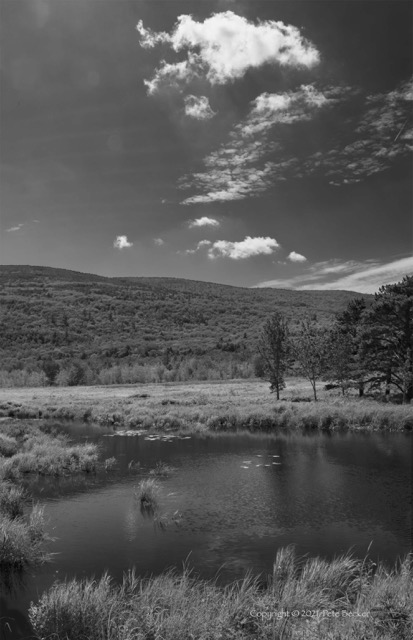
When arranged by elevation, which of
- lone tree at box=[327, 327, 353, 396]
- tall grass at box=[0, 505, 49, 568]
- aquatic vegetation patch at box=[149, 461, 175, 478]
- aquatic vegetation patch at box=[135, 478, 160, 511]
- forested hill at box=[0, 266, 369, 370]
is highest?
forested hill at box=[0, 266, 369, 370]

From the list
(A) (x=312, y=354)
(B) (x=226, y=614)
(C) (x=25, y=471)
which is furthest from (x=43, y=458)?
(A) (x=312, y=354)

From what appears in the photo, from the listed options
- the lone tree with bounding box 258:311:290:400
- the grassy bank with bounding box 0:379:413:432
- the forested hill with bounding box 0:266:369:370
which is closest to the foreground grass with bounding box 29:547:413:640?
the grassy bank with bounding box 0:379:413:432

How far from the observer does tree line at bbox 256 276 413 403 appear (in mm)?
45062

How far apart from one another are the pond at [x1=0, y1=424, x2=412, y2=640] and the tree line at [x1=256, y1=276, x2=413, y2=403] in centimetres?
1609

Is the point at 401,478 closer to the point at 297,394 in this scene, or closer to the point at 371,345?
Answer: the point at 371,345

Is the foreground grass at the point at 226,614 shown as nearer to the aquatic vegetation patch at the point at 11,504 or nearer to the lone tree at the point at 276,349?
the aquatic vegetation patch at the point at 11,504

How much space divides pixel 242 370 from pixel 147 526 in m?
83.1

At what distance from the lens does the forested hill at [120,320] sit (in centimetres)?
11569

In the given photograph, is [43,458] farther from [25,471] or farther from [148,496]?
[148,496]

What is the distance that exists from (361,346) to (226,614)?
3953 centimetres

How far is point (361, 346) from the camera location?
4622 centimetres

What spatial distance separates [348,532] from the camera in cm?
1653

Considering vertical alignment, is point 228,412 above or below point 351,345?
below

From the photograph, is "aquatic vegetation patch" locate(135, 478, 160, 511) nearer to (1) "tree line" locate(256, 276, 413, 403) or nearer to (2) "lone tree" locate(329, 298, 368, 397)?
(1) "tree line" locate(256, 276, 413, 403)
